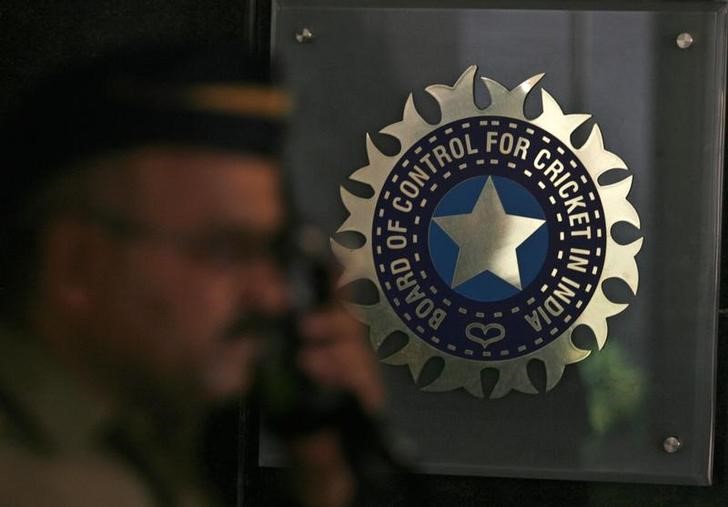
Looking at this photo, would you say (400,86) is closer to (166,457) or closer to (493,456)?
(493,456)

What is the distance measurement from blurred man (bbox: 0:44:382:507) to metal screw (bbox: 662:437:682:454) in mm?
770

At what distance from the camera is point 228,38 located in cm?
134

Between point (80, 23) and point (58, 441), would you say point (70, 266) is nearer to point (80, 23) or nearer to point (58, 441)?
point (58, 441)

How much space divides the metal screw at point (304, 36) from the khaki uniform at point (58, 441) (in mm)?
820

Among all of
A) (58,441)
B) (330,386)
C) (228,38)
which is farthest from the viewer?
(228,38)

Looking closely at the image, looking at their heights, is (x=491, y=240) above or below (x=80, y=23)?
below

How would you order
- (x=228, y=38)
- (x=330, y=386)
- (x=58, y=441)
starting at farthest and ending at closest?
(x=228, y=38), (x=330, y=386), (x=58, y=441)

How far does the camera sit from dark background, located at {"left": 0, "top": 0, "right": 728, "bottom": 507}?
4.45 feet

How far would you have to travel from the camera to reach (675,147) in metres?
1.35

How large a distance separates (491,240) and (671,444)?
1.22 feet

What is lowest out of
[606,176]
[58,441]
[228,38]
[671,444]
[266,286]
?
[671,444]

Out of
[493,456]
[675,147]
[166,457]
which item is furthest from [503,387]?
[166,457]

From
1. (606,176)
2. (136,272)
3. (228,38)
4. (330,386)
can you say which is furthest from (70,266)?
(606,176)

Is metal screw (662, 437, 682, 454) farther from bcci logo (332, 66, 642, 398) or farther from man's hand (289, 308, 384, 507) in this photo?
man's hand (289, 308, 384, 507)
